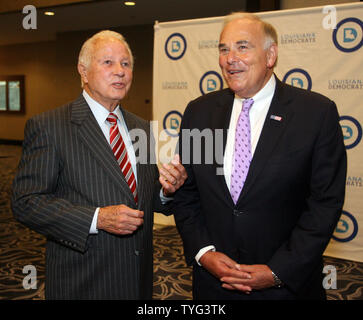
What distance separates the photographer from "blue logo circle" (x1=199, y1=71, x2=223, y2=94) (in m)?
4.77

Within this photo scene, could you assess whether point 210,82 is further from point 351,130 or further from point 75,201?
point 75,201

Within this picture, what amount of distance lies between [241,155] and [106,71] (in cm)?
83

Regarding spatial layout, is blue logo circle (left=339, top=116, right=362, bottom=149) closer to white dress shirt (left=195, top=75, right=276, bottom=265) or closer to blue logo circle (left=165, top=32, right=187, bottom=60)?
blue logo circle (left=165, top=32, right=187, bottom=60)

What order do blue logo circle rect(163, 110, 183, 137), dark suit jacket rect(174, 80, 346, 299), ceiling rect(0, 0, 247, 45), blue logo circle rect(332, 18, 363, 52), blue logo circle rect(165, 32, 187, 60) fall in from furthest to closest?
ceiling rect(0, 0, 247, 45) → blue logo circle rect(163, 110, 183, 137) → blue logo circle rect(165, 32, 187, 60) → blue logo circle rect(332, 18, 363, 52) → dark suit jacket rect(174, 80, 346, 299)

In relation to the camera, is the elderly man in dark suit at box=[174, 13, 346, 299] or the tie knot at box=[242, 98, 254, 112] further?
the tie knot at box=[242, 98, 254, 112]

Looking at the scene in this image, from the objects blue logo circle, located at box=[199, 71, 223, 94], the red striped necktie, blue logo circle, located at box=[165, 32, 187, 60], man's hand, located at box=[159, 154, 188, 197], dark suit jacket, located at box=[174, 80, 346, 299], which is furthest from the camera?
blue logo circle, located at box=[165, 32, 187, 60]

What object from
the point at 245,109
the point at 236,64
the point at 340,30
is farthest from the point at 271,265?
the point at 340,30

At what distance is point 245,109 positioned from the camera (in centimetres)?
193

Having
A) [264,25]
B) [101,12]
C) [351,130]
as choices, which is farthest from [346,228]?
[101,12]

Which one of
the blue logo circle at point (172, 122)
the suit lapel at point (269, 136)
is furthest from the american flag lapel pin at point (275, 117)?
the blue logo circle at point (172, 122)

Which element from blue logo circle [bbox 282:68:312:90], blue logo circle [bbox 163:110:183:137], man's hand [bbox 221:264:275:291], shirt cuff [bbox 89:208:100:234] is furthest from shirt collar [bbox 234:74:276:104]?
blue logo circle [bbox 163:110:183:137]

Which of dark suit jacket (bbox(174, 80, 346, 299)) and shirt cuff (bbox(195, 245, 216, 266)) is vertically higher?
dark suit jacket (bbox(174, 80, 346, 299))

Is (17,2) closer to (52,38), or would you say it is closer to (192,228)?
(52,38)

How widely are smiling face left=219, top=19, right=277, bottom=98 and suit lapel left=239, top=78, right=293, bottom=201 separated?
163 millimetres
